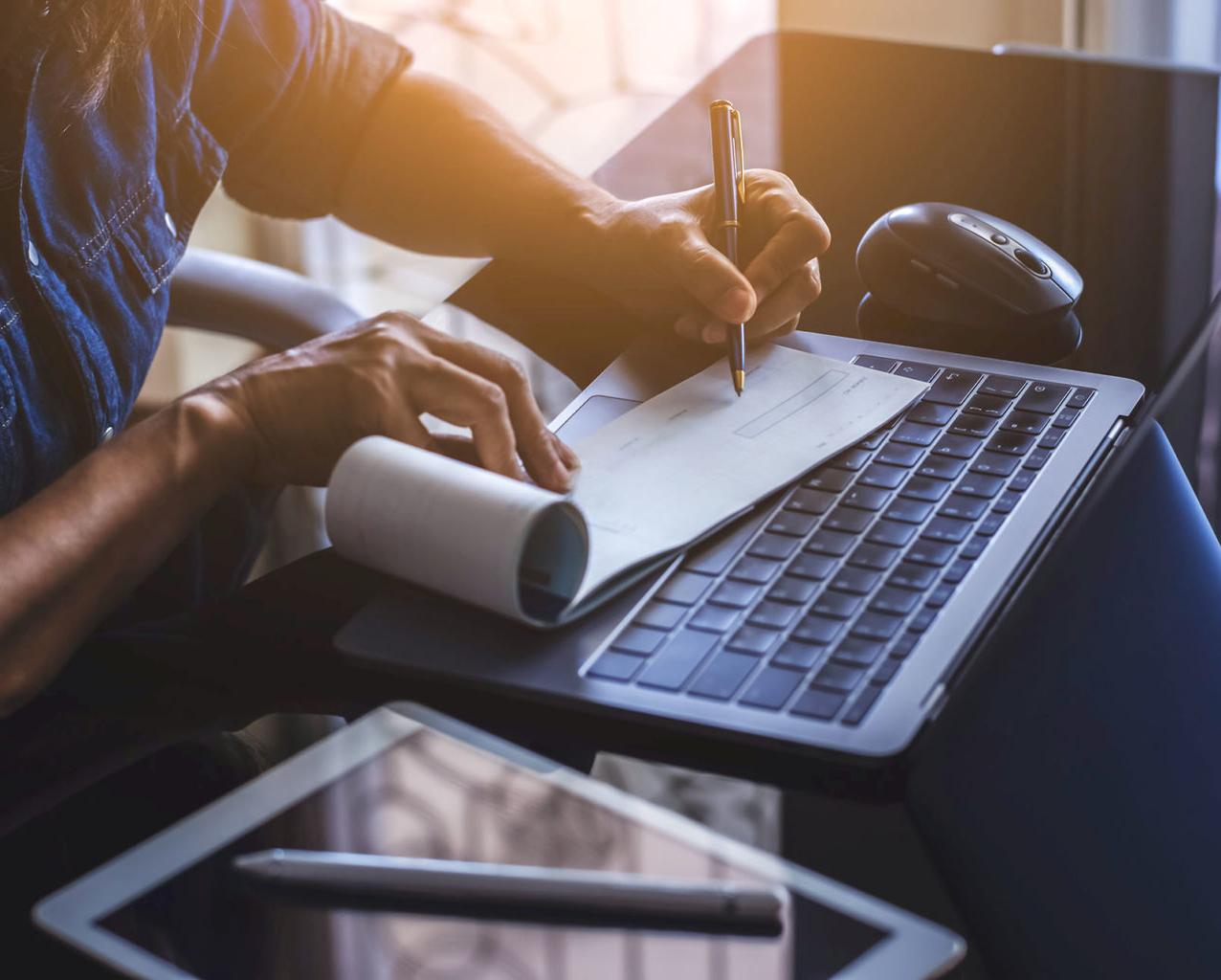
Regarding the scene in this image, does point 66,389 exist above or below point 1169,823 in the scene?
above

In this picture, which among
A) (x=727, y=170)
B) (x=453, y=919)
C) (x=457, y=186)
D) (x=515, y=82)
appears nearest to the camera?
(x=453, y=919)

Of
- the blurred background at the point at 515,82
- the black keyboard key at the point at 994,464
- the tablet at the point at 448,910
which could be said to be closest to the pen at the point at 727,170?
the black keyboard key at the point at 994,464

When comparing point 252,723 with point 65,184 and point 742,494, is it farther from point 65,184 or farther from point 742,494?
point 65,184

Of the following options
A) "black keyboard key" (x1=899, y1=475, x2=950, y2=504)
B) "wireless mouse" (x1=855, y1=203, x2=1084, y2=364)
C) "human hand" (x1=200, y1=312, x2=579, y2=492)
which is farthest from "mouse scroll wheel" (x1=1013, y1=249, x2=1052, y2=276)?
"human hand" (x1=200, y1=312, x2=579, y2=492)

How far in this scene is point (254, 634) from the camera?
0.62 meters

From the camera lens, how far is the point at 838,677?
1.75 ft

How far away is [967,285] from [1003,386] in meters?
0.08

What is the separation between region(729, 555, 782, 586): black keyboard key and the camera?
0.60 metres

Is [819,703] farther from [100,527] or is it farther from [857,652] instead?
[100,527]

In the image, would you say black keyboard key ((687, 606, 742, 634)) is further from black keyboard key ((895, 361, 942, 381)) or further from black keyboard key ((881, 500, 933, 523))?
black keyboard key ((895, 361, 942, 381))

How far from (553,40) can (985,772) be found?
2.21 m

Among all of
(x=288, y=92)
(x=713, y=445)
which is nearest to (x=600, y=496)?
(x=713, y=445)

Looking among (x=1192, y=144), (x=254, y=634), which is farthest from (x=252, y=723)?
(x=1192, y=144)

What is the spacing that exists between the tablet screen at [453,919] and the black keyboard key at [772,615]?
0.12 metres
